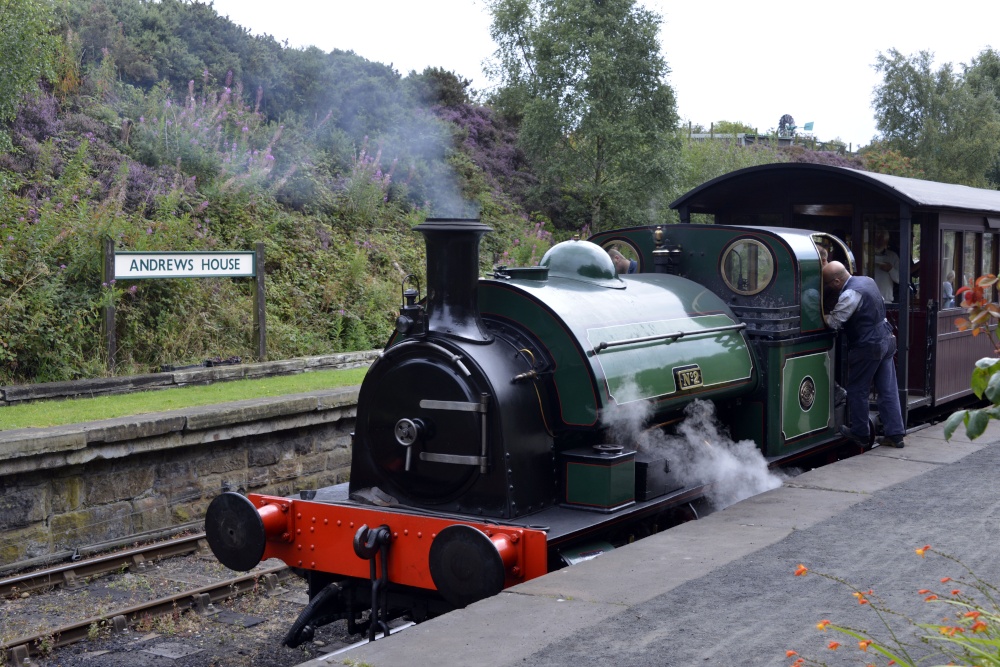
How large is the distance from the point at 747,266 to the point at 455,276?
8.21 feet

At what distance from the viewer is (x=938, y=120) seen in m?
28.1

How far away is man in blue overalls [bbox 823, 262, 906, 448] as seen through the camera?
7.16 meters

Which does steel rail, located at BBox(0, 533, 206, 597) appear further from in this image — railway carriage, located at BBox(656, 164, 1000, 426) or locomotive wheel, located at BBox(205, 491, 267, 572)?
railway carriage, located at BBox(656, 164, 1000, 426)

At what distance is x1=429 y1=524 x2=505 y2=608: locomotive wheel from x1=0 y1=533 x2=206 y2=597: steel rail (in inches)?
119

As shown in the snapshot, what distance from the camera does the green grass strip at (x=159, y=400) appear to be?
7664 mm

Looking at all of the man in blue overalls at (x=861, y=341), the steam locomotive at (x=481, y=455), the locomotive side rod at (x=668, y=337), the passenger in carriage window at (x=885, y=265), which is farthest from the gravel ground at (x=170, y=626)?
the passenger in carriage window at (x=885, y=265)

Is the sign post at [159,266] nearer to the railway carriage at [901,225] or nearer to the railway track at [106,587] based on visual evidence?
the railway track at [106,587]

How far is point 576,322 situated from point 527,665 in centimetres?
215

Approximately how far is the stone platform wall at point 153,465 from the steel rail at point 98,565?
290mm

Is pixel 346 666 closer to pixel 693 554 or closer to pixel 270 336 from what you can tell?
pixel 693 554

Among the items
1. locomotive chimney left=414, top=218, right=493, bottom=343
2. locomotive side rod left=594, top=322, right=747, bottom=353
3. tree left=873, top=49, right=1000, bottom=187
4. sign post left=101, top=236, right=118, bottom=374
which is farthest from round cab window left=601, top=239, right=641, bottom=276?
tree left=873, top=49, right=1000, bottom=187

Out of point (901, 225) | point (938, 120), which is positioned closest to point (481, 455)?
point (901, 225)

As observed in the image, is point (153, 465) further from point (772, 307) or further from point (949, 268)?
point (949, 268)

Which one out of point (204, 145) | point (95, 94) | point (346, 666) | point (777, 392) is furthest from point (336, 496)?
point (95, 94)
